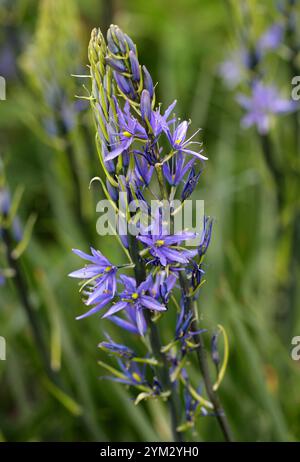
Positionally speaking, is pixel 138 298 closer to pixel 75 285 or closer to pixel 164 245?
pixel 164 245

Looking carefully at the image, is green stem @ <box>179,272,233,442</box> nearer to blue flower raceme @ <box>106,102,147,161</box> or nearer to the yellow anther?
the yellow anther

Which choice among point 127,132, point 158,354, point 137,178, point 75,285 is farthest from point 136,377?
point 75,285

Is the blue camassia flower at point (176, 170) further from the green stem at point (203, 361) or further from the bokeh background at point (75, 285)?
the bokeh background at point (75, 285)

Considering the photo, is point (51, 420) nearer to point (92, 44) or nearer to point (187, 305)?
point (187, 305)

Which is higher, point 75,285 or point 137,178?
point 137,178

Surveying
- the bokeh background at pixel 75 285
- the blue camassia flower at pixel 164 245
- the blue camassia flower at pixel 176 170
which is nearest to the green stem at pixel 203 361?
the blue camassia flower at pixel 164 245

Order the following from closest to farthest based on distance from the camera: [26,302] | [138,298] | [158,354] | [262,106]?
[138,298] → [158,354] → [26,302] → [262,106]

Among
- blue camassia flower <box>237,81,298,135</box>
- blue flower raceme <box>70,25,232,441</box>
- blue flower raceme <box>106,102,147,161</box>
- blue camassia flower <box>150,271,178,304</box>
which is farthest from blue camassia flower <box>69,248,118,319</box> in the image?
blue camassia flower <box>237,81,298,135</box>

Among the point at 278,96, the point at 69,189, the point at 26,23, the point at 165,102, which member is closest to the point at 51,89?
the point at 69,189
